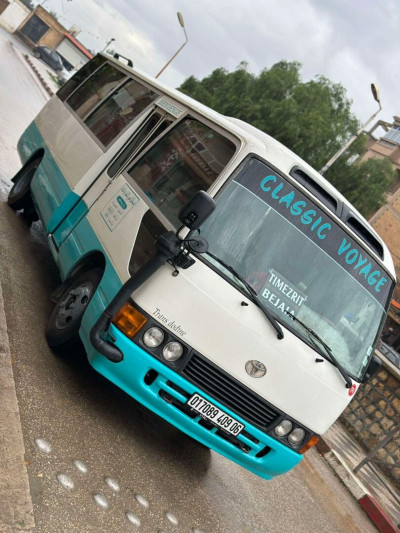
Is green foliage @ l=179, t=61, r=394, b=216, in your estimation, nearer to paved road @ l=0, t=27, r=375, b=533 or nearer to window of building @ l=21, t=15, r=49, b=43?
paved road @ l=0, t=27, r=375, b=533

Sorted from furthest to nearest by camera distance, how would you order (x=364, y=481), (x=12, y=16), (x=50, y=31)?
(x=50, y=31) → (x=12, y=16) → (x=364, y=481)

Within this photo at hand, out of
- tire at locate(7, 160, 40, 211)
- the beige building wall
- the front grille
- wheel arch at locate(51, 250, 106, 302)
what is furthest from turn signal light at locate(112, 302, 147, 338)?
the beige building wall

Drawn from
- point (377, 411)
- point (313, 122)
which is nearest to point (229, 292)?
point (377, 411)

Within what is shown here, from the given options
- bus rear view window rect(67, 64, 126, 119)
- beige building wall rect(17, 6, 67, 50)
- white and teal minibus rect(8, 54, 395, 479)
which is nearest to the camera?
white and teal minibus rect(8, 54, 395, 479)

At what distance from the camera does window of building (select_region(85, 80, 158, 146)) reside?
6641 millimetres

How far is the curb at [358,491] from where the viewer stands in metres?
7.69

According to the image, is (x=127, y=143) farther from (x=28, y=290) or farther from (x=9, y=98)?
(x=9, y=98)

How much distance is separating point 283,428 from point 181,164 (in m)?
2.24

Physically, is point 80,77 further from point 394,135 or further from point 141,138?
point 394,135

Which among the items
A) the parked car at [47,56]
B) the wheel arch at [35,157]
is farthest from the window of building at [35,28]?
the wheel arch at [35,157]

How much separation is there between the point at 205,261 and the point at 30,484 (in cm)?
191

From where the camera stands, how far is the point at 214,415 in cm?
471

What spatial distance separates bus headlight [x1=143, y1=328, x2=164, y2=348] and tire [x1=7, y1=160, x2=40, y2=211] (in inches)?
173

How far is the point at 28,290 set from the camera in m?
6.35
